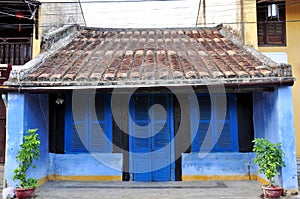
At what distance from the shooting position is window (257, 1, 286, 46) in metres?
9.17

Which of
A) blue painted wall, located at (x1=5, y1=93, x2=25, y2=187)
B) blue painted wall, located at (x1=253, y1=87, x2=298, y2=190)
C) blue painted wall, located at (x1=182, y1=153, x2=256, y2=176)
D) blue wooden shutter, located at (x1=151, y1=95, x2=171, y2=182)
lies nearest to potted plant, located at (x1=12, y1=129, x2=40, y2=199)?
blue painted wall, located at (x1=5, y1=93, x2=25, y2=187)

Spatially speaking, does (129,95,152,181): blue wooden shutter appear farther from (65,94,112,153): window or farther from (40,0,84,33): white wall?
(40,0,84,33): white wall

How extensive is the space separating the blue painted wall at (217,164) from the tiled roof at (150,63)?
2.50m

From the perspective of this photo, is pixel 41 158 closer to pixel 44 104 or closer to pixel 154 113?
pixel 44 104

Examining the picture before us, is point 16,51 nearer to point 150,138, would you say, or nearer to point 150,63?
point 150,63

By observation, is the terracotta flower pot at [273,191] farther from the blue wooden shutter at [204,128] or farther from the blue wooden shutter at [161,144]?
the blue wooden shutter at [161,144]

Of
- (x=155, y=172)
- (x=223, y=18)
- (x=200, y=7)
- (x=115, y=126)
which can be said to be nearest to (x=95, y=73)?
(x=115, y=126)

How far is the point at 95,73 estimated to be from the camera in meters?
6.84

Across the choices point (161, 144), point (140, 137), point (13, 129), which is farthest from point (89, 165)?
point (13, 129)

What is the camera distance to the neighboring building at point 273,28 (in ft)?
29.2

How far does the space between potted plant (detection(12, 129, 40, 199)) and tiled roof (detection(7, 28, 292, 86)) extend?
1.26 meters

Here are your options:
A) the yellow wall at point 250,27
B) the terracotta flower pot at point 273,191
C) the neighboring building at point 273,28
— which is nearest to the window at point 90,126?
the terracotta flower pot at point 273,191

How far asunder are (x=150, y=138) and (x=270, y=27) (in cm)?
513

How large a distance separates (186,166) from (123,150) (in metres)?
1.76
